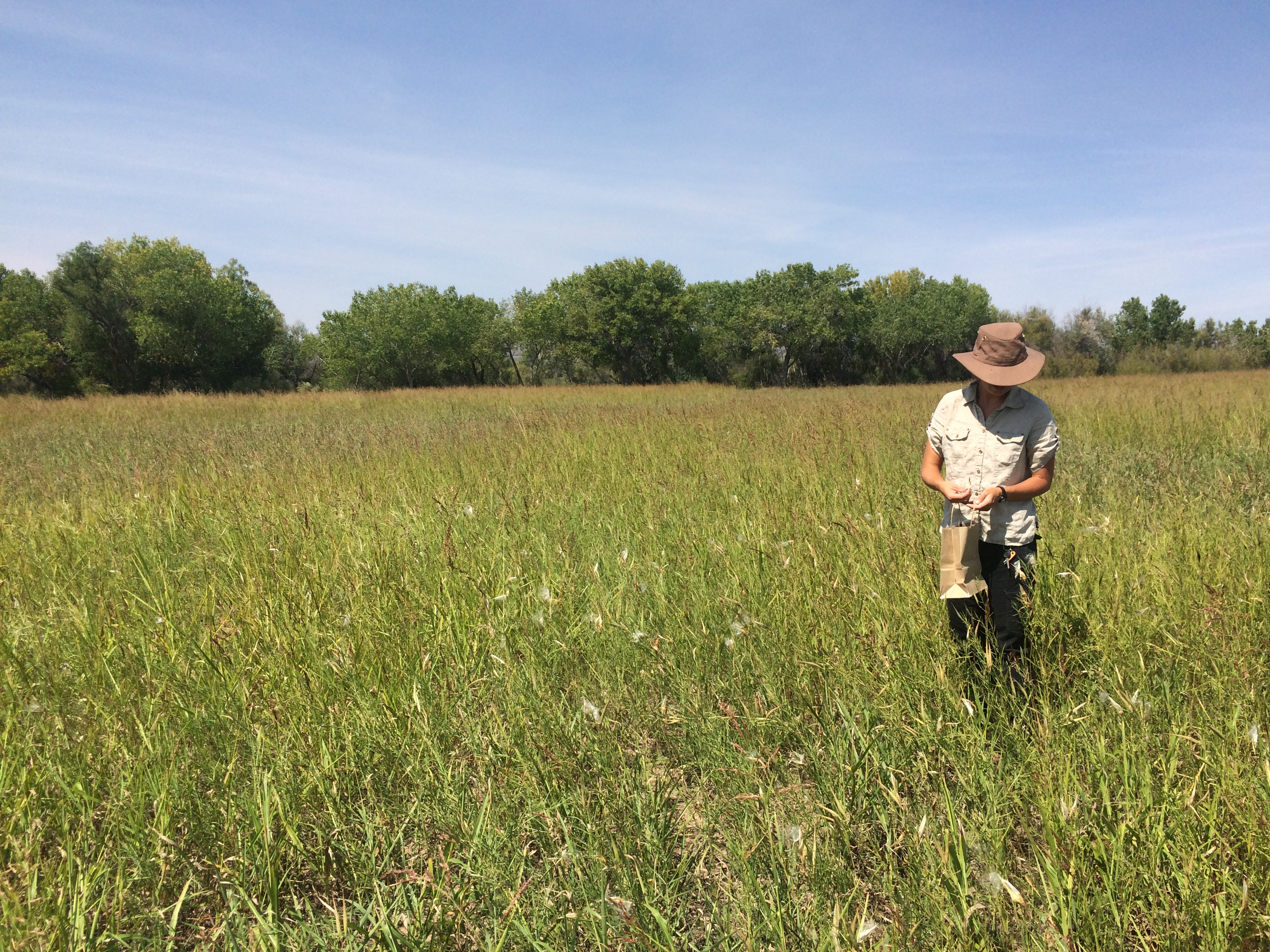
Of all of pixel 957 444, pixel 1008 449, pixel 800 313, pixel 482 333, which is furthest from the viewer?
pixel 482 333

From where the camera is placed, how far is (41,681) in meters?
2.38

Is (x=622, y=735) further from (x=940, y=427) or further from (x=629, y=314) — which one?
(x=629, y=314)

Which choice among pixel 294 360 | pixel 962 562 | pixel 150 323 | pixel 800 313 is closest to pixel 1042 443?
pixel 962 562

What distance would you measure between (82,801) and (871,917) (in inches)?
88.0

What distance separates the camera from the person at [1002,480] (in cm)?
239

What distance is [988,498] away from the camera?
2346mm

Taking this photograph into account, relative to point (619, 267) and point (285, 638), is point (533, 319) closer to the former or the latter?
→ point (619, 267)

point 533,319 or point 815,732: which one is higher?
point 533,319

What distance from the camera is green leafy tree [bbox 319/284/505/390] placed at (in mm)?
49375

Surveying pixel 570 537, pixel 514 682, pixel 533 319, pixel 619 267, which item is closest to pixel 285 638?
pixel 514 682

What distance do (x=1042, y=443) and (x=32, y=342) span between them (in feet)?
189

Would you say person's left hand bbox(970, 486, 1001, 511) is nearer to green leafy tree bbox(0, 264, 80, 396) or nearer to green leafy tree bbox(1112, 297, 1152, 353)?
green leafy tree bbox(0, 264, 80, 396)

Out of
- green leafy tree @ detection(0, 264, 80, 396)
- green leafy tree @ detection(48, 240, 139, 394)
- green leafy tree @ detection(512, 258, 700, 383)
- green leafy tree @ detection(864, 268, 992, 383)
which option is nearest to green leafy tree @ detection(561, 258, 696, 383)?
green leafy tree @ detection(512, 258, 700, 383)

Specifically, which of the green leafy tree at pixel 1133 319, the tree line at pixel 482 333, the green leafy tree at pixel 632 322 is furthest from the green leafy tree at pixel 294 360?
the green leafy tree at pixel 1133 319
